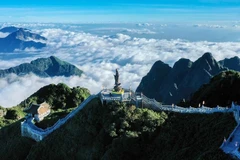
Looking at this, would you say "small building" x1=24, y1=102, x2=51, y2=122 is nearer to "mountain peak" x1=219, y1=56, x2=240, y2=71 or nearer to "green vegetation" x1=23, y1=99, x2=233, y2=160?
"green vegetation" x1=23, y1=99, x2=233, y2=160

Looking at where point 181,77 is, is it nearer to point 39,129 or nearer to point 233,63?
point 233,63

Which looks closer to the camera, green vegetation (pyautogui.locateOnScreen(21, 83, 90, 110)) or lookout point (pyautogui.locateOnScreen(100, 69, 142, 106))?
lookout point (pyautogui.locateOnScreen(100, 69, 142, 106))

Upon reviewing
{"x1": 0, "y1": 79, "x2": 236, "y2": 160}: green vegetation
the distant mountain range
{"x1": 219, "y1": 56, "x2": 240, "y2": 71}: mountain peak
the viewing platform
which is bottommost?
the distant mountain range

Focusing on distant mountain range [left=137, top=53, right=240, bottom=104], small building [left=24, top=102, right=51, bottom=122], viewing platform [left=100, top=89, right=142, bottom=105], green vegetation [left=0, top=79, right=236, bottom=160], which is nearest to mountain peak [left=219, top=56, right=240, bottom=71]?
distant mountain range [left=137, top=53, right=240, bottom=104]

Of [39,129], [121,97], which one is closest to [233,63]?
[121,97]

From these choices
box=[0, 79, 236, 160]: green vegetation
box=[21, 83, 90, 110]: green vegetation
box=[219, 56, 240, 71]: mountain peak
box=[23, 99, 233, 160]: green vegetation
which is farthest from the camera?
box=[219, 56, 240, 71]: mountain peak

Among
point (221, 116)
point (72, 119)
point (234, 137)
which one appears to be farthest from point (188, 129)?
point (72, 119)

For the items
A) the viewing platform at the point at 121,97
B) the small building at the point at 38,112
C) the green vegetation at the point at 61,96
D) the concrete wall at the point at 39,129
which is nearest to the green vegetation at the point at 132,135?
the viewing platform at the point at 121,97

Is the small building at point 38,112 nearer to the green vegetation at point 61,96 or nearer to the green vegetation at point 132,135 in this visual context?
the green vegetation at point 132,135

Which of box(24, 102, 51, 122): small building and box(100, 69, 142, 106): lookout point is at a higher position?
box(100, 69, 142, 106): lookout point
